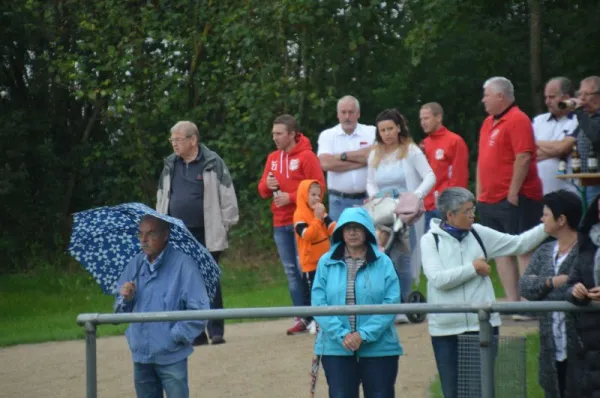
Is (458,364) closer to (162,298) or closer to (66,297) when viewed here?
(162,298)

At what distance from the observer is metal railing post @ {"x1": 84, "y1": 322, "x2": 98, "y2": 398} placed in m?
6.53

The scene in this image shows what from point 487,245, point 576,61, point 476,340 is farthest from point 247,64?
point 476,340

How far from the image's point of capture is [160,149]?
22422 millimetres

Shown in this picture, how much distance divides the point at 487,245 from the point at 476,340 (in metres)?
1.41

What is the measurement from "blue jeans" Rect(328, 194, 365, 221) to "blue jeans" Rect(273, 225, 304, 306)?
50 cm

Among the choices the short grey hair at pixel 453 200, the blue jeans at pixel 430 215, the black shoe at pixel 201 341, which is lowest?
the black shoe at pixel 201 341

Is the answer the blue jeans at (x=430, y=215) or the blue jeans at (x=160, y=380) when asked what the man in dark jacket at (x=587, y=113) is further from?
the blue jeans at (x=160, y=380)

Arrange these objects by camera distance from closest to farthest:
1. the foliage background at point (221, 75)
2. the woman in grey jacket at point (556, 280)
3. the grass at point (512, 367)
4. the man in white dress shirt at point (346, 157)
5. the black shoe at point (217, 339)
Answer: the grass at point (512, 367) < the woman in grey jacket at point (556, 280) < the black shoe at point (217, 339) < the man in white dress shirt at point (346, 157) < the foliage background at point (221, 75)

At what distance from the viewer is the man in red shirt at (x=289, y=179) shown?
37.4ft

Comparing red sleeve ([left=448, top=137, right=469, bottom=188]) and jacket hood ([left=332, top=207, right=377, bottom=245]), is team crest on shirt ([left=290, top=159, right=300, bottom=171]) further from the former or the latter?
jacket hood ([left=332, top=207, right=377, bottom=245])

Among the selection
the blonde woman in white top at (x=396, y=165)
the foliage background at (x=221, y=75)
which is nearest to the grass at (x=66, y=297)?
the foliage background at (x=221, y=75)

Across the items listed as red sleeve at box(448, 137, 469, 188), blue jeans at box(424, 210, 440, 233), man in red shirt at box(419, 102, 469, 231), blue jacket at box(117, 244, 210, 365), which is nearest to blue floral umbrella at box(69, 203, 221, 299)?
blue jacket at box(117, 244, 210, 365)

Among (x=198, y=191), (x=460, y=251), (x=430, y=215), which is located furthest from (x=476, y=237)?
(x=430, y=215)

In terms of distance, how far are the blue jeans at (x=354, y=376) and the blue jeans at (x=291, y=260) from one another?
447cm
